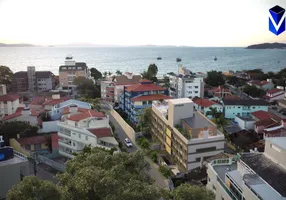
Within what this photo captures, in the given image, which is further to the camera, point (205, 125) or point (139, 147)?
point (139, 147)

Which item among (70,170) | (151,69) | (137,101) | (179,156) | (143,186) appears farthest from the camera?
(151,69)

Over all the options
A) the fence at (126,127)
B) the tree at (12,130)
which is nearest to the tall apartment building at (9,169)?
the tree at (12,130)

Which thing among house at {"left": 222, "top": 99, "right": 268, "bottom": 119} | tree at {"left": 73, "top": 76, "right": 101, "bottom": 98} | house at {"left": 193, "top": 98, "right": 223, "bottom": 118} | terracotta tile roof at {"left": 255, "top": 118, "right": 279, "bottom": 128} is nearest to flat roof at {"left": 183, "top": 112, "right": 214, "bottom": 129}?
terracotta tile roof at {"left": 255, "top": 118, "right": 279, "bottom": 128}

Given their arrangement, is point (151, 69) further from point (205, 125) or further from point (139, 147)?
point (205, 125)

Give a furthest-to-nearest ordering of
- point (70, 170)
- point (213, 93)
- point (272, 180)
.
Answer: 1. point (213, 93)
2. point (70, 170)
3. point (272, 180)

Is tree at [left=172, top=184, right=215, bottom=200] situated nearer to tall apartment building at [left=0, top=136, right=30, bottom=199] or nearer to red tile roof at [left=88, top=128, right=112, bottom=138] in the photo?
tall apartment building at [left=0, top=136, right=30, bottom=199]

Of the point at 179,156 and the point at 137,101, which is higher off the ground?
the point at 137,101

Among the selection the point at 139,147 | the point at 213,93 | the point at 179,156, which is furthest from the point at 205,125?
the point at 213,93
